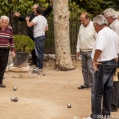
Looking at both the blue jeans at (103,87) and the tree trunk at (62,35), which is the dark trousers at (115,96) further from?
the tree trunk at (62,35)

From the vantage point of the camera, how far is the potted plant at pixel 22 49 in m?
11.4

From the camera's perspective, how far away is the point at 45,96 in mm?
8750

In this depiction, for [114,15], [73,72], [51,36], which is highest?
[114,15]

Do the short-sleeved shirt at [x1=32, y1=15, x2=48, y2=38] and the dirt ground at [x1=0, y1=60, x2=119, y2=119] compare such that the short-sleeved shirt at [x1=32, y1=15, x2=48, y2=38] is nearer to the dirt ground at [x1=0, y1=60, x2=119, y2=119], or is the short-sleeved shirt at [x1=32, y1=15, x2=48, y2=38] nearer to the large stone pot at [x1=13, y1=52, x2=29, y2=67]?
the large stone pot at [x1=13, y1=52, x2=29, y2=67]

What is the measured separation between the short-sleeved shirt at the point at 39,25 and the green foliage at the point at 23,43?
0.26 m

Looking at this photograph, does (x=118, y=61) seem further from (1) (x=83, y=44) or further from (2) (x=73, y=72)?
(2) (x=73, y=72)

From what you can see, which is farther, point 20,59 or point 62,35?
point 62,35

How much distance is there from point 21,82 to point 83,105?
2.67 metres

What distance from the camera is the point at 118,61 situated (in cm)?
732

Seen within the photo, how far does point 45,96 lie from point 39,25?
129 inches

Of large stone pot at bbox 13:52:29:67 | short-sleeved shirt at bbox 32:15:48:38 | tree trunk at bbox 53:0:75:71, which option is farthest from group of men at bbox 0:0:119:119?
tree trunk at bbox 53:0:75:71

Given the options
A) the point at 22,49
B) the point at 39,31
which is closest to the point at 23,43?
the point at 22,49

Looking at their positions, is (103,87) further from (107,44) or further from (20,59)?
(20,59)

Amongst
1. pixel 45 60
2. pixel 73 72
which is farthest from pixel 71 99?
pixel 45 60
